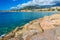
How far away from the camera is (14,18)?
89.0 inches

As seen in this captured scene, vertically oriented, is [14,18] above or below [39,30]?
above

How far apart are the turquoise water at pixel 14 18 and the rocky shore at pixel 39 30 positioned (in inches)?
3.2

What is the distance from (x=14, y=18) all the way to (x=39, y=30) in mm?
568

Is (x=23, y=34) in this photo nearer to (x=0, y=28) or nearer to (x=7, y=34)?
(x=7, y=34)

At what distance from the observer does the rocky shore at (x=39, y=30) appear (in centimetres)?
188

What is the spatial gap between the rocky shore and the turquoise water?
82 millimetres

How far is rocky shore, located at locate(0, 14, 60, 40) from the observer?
6.17 feet

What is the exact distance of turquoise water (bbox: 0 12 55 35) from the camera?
221cm

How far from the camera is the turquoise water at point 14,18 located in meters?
2.21

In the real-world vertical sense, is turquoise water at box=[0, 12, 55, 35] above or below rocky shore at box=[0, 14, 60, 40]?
above

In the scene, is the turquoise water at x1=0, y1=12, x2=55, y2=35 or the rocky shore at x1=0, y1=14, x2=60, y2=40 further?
the turquoise water at x1=0, y1=12, x2=55, y2=35

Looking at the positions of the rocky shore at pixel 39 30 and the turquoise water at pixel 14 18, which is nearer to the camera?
the rocky shore at pixel 39 30

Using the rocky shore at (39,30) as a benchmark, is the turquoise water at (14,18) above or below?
above

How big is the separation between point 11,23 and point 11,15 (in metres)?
0.16
